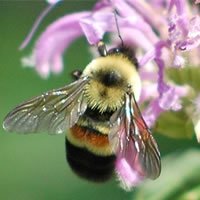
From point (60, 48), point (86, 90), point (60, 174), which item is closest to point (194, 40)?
point (86, 90)

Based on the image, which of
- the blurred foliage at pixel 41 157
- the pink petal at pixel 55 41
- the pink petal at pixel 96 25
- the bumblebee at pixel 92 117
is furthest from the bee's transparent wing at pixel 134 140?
the blurred foliage at pixel 41 157

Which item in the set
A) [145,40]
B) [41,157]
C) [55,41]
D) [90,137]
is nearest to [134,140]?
[90,137]

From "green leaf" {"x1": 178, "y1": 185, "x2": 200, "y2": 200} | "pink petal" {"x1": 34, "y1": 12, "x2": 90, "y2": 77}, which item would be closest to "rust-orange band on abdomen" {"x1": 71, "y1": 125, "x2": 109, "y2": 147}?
"pink petal" {"x1": 34, "y1": 12, "x2": 90, "y2": 77}

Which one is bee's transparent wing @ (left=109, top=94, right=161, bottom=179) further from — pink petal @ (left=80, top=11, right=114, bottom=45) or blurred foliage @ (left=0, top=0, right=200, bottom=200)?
blurred foliage @ (left=0, top=0, right=200, bottom=200)

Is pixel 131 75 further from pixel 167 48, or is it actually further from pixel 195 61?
pixel 195 61

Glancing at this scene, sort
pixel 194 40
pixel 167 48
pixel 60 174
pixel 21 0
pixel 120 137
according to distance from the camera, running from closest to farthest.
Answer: pixel 120 137, pixel 194 40, pixel 167 48, pixel 60 174, pixel 21 0

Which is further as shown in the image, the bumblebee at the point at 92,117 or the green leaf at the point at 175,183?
the green leaf at the point at 175,183

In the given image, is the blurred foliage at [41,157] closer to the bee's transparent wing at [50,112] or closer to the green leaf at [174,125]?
the green leaf at [174,125]
